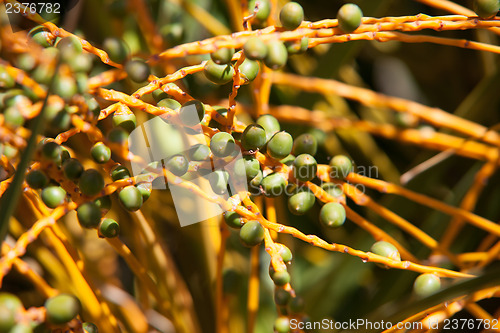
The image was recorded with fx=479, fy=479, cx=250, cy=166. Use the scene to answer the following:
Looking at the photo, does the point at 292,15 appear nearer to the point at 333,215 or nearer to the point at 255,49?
the point at 255,49

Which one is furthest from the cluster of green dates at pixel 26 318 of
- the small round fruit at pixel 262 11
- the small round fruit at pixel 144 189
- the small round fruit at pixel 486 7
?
the small round fruit at pixel 486 7

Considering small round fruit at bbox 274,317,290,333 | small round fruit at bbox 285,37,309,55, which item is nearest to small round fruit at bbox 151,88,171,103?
small round fruit at bbox 285,37,309,55

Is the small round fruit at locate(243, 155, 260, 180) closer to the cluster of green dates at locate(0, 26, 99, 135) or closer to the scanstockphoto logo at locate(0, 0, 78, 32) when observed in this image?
the cluster of green dates at locate(0, 26, 99, 135)

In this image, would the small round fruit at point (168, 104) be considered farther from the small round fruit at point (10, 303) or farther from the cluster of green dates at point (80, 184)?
the small round fruit at point (10, 303)

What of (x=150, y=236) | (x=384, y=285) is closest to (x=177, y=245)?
(x=150, y=236)

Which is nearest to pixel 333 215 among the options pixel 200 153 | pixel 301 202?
pixel 301 202
